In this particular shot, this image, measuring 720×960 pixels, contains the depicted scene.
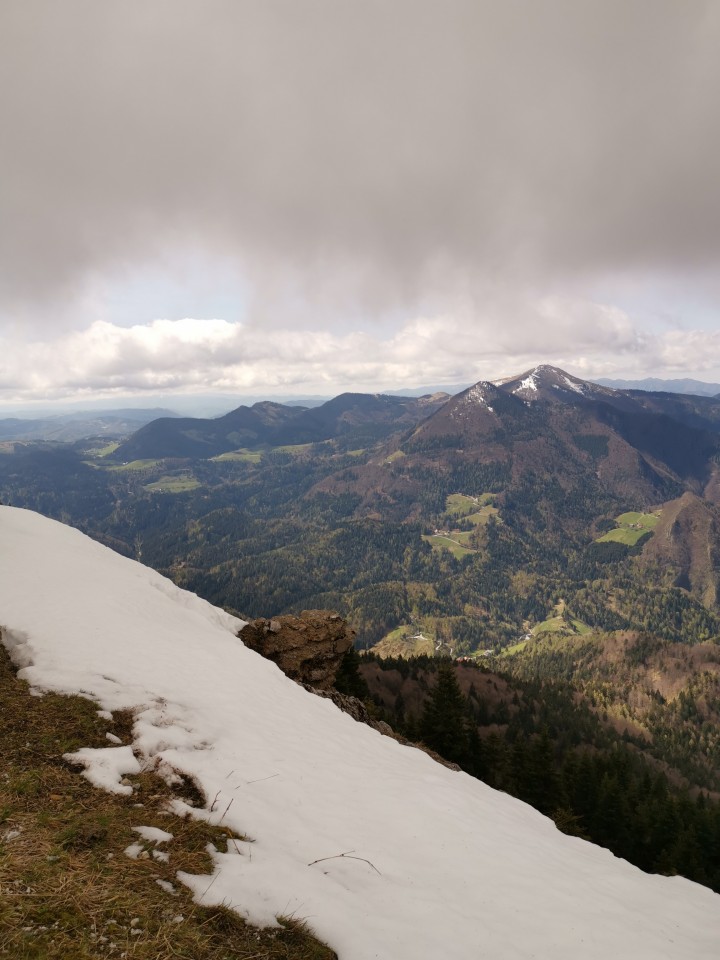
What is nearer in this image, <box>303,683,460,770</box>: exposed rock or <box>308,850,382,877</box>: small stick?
<box>308,850,382,877</box>: small stick

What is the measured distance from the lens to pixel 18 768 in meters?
9.93

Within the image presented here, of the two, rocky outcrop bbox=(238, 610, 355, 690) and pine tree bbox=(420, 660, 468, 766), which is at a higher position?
rocky outcrop bbox=(238, 610, 355, 690)

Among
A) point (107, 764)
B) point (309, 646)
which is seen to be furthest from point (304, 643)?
point (107, 764)

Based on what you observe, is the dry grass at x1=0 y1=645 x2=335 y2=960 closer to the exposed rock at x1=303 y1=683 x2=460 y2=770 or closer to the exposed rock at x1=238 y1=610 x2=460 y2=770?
the exposed rock at x1=303 y1=683 x2=460 y2=770

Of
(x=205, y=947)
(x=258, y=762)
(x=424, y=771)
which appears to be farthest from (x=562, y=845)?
(x=205, y=947)

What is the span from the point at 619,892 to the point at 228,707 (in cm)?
1414

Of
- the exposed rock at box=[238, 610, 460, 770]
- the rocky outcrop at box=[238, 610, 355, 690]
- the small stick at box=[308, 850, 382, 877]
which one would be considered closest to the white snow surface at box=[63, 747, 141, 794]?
the small stick at box=[308, 850, 382, 877]

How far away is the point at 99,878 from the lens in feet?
21.8

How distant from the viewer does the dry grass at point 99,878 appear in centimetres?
543

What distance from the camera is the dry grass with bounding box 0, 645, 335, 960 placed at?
5.43 m

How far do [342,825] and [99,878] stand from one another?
6722mm

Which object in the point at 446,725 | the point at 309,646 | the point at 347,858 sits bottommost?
the point at 446,725

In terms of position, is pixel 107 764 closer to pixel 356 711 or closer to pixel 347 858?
pixel 347 858

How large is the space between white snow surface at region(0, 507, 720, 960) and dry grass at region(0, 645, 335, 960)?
0.71m
